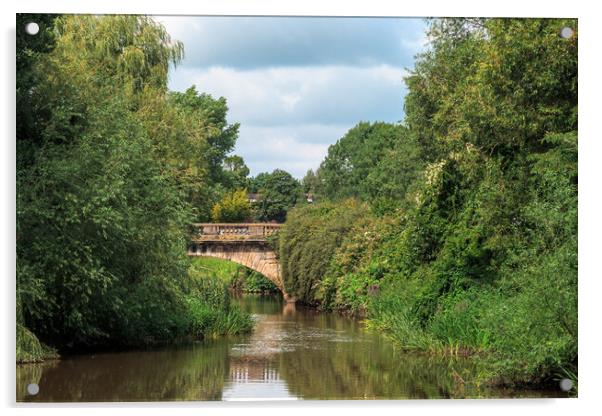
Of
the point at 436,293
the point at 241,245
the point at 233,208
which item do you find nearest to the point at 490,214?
the point at 436,293

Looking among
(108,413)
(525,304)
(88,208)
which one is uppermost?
(88,208)

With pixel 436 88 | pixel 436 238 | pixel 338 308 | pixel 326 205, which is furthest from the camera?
pixel 326 205

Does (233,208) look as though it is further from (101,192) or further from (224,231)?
(101,192)

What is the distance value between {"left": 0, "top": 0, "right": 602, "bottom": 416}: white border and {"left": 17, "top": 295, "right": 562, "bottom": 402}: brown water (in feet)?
1.41

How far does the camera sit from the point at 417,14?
1102 cm

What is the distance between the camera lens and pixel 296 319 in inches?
990

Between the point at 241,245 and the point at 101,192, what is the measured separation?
10.4m

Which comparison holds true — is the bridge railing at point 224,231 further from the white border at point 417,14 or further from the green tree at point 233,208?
the white border at point 417,14

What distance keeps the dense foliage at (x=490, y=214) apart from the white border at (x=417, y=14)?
0.94 feet

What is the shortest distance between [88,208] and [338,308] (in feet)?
49.6

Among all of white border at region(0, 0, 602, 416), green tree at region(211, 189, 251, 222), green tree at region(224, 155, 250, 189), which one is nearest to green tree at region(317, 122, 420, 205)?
green tree at region(211, 189, 251, 222)

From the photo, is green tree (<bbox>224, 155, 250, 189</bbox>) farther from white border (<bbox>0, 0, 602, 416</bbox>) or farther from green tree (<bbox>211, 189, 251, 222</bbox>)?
white border (<bbox>0, 0, 602, 416</bbox>)
